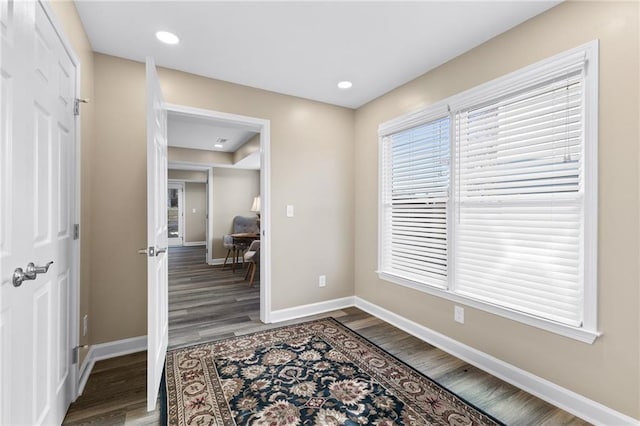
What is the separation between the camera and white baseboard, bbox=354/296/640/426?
62.6 inches

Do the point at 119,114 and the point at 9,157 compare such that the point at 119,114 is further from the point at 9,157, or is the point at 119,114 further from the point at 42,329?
the point at 42,329

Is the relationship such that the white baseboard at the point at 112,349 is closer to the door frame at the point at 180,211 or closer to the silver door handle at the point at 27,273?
the silver door handle at the point at 27,273

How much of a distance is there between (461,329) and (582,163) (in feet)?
4.70

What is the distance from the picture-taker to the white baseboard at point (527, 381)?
1.59 meters

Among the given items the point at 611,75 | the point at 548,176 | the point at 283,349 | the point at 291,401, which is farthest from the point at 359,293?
the point at 611,75

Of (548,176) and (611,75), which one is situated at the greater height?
(611,75)

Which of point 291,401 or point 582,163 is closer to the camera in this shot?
point 582,163

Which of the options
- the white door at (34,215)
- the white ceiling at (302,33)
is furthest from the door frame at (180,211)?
the white door at (34,215)

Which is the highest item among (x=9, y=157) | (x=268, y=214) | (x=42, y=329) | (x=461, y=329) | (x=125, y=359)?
(x=9, y=157)

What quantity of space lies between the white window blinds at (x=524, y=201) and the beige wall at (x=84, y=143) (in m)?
2.74

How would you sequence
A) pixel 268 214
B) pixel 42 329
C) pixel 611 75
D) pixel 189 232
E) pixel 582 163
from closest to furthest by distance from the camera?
pixel 42 329 → pixel 611 75 → pixel 582 163 → pixel 268 214 → pixel 189 232

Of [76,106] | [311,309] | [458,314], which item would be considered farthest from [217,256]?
[458,314]

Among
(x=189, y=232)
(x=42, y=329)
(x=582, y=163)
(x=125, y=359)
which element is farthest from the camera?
(x=189, y=232)

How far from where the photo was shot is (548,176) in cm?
182
